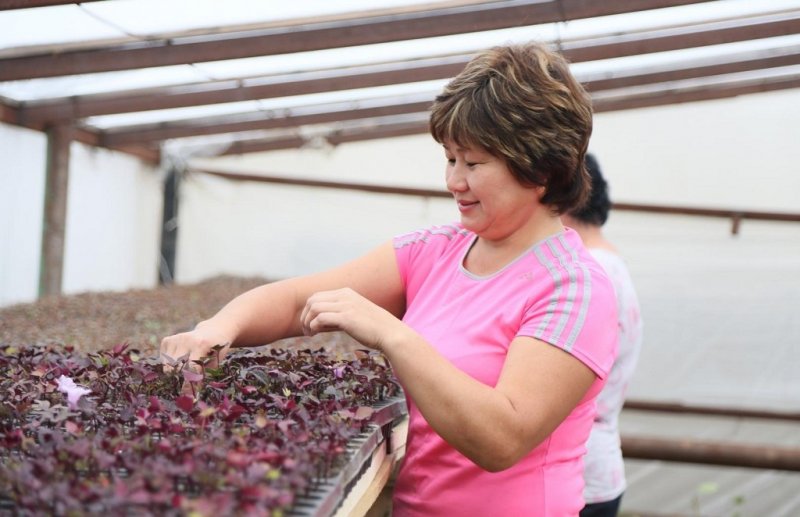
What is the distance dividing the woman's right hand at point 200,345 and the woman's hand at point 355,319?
0.29 metres

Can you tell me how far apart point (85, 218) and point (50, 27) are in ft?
12.8

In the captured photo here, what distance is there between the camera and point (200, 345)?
2105 millimetres

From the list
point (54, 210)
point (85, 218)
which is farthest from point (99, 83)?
point (85, 218)

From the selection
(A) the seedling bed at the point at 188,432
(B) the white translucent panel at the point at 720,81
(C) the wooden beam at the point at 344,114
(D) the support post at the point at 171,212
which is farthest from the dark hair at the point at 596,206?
(D) the support post at the point at 171,212

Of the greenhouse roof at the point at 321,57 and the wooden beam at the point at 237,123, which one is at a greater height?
the greenhouse roof at the point at 321,57

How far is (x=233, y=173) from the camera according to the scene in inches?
408

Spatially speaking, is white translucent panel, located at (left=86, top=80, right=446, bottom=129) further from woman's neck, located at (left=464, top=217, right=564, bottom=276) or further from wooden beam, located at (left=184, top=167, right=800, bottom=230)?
woman's neck, located at (left=464, top=217, right=564, bottom=276)

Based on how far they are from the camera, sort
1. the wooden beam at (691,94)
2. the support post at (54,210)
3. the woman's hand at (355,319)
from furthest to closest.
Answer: the wooden beam at (691,94)
the support post at (54,210)
the woman's hand at (355,319)

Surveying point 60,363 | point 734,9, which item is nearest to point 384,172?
point 734,9

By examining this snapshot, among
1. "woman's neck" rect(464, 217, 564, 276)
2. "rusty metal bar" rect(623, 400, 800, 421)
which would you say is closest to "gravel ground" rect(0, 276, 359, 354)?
"woman's neck" rect(464, 217, 564, 276)

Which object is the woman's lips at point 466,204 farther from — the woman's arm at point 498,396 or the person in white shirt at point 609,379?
the person in white shirt at point 609,379

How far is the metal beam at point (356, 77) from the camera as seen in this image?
262 inches

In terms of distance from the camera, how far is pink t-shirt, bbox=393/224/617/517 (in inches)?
72.9

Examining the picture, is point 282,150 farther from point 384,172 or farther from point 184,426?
point 184,426
